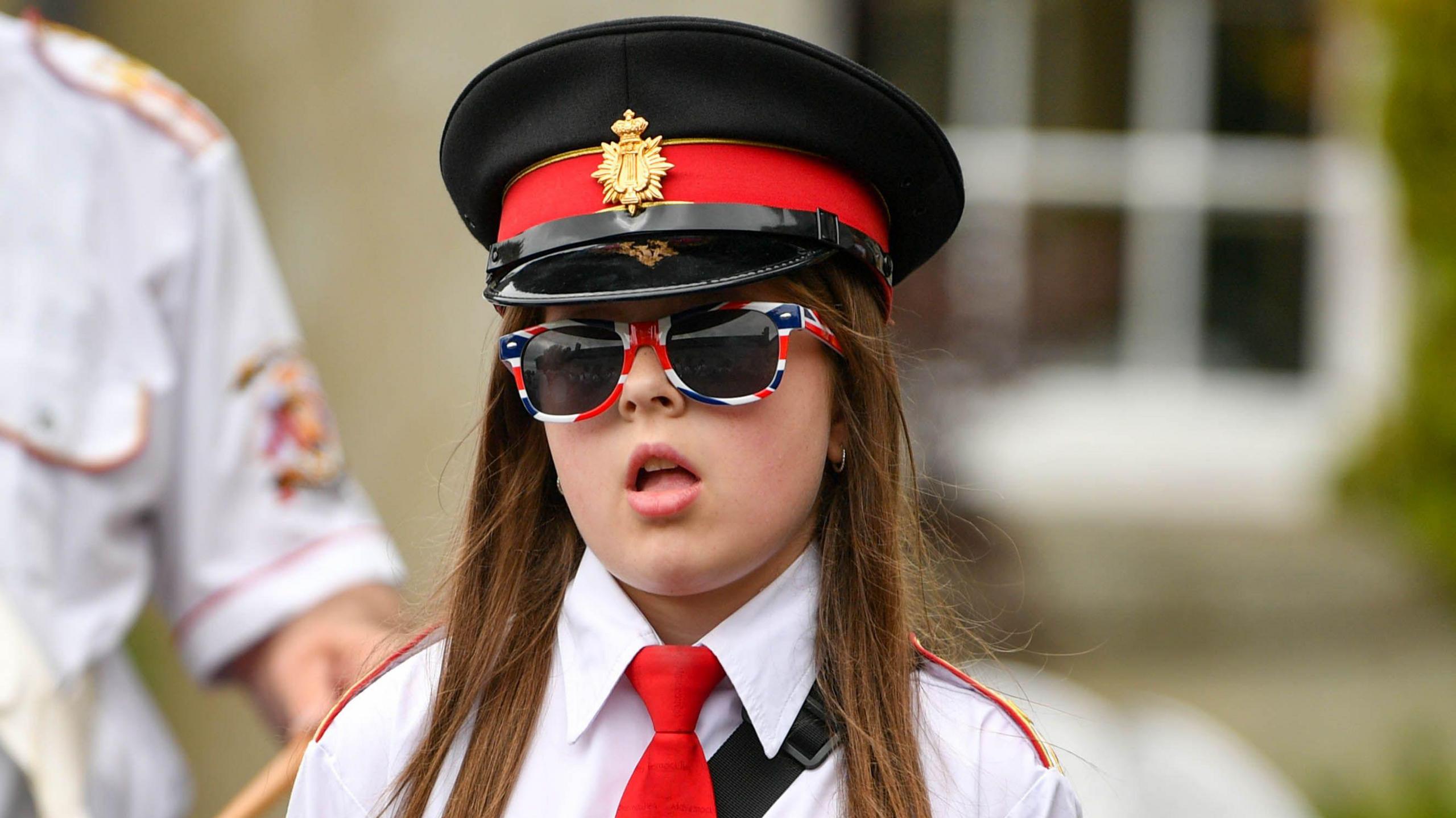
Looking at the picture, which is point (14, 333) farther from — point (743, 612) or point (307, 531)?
point (743, 612)

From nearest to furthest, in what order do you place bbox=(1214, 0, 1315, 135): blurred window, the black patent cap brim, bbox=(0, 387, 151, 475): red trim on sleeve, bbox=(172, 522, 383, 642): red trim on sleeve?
the black patent cap brim < bbox=(0, 387, 151, 475): red trim on sleeve < bbox=(172, 522, 383, 642): red trim on sleeve < bbox=(1214, 0, 1315, 135): blurred window

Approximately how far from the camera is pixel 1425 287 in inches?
259

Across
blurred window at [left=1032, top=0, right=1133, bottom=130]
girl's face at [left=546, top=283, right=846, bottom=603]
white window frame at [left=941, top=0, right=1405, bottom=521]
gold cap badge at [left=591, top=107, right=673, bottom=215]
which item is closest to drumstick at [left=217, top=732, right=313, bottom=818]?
girl's face at [left=546, top=283, right=846, bottom=603]

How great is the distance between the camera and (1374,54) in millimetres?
6664

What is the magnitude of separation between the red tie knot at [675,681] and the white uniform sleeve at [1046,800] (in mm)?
343

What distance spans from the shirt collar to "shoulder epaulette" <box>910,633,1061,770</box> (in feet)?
0.50

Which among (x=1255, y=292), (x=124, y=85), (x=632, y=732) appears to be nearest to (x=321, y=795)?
(x=632, y=732)

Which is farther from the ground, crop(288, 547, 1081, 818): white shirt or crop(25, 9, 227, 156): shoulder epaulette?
crop(25, 9, 227, 156): shoulder epaulette

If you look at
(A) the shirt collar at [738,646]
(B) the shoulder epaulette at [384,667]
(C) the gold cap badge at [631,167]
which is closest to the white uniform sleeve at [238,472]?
(B) the shoulder epaulette at [384,667]

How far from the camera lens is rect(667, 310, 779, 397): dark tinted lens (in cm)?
152

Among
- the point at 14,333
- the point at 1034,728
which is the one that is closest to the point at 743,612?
the point at 1034,728

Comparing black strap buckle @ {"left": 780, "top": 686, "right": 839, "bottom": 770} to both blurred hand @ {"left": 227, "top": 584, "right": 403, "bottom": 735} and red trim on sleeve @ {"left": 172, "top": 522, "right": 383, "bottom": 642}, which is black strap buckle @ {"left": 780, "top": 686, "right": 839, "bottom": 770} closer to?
blurred hand @ {"left": 227, "top": 584, "right": 403, "bottom": 735}

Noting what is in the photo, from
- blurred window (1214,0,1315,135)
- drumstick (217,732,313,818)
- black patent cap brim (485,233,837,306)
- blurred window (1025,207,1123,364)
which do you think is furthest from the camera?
blurred window (1214,0,1315,135)

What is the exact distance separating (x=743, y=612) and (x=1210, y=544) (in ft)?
18.2
